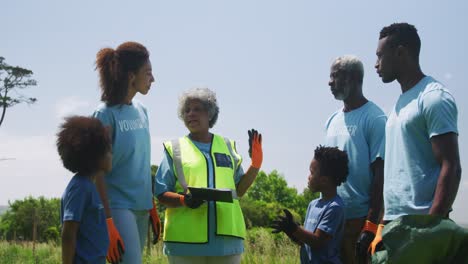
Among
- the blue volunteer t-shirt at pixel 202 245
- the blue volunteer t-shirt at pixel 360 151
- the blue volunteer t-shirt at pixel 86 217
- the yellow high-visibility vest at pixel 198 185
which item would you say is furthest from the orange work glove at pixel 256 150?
the blue volunteer t-shirt at pixel 86 217

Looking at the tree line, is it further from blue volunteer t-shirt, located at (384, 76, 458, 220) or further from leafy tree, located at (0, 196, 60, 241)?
blue volunteer t-shirt, located at (384, 76, 458, 220)

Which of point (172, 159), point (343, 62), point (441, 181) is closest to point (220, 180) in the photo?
point (172, 159)

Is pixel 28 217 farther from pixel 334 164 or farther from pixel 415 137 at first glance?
pixel 415 137

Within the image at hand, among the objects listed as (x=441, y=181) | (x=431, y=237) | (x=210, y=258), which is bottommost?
(x=210, y=258)

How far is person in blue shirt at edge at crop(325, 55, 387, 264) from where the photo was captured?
169 inches

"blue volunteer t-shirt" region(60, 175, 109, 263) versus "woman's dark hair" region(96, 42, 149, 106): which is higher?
"woman's dark hair" region(96, 42, 149, 106)

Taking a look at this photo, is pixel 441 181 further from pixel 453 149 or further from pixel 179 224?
pixel 179 224

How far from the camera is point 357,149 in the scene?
4.40 metres

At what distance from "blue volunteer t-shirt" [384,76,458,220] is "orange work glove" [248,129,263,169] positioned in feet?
4.80

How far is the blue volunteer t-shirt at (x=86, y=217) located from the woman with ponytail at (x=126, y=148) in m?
0.26

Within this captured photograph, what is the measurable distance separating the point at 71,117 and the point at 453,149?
216 cm

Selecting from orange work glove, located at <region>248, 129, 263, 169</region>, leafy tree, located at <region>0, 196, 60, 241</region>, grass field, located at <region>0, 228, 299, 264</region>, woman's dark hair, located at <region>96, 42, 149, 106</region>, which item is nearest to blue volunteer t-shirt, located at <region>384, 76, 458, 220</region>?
orange work glove, located at <region>248, 129, 263, 169</region>

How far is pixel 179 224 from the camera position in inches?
174

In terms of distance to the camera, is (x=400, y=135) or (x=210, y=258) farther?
(x=210, y=258)
